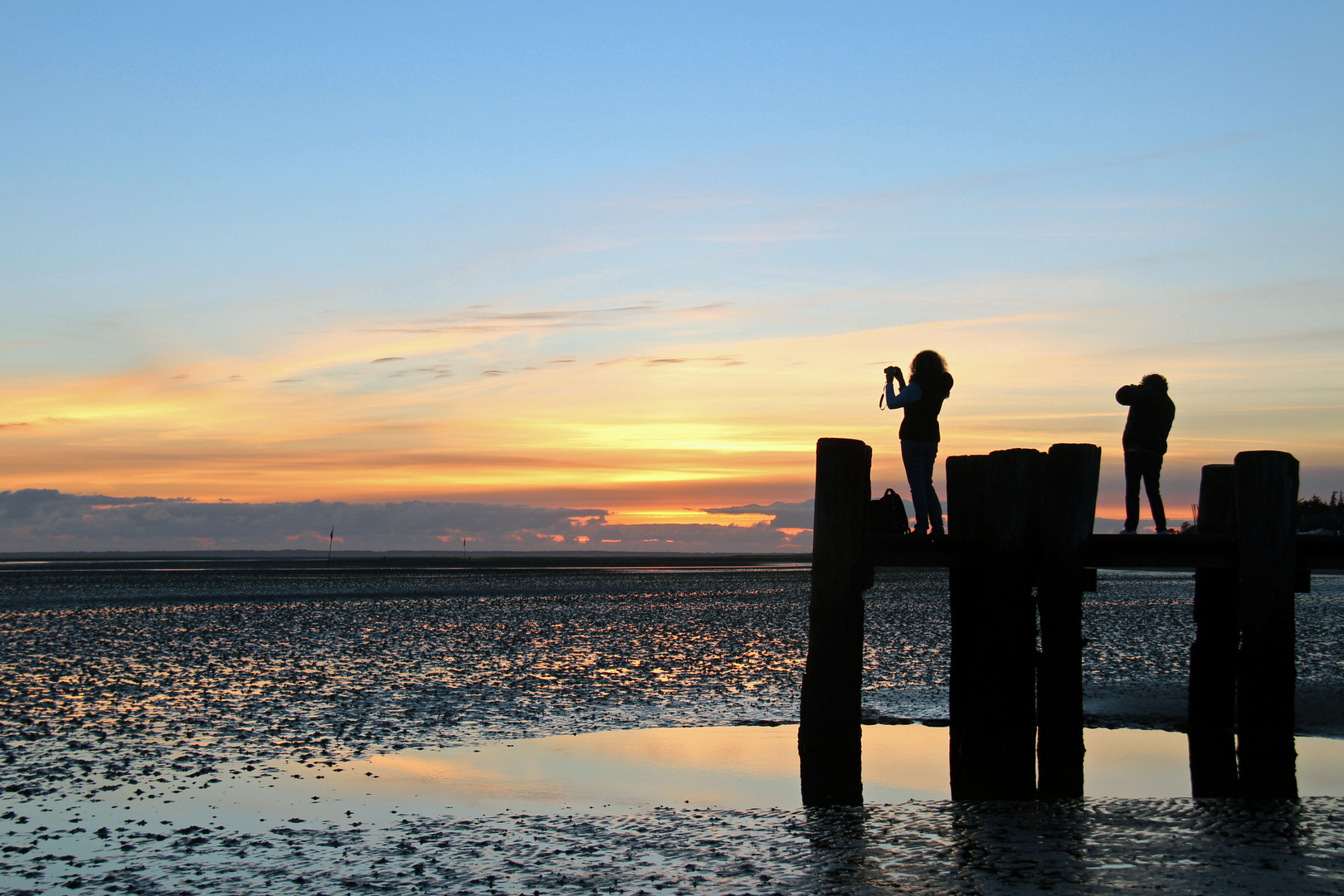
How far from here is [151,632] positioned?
22203mm

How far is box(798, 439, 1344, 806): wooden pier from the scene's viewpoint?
30.6ft

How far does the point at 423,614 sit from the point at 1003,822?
70.5 ft

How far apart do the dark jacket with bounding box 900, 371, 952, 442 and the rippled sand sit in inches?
133

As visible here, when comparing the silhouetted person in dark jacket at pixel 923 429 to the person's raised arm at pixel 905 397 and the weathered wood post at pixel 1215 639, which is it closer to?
the person's raised arm at pixel 905 397

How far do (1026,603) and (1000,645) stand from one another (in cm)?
42

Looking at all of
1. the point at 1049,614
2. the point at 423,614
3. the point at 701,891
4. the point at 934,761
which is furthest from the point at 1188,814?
the point at 423,614

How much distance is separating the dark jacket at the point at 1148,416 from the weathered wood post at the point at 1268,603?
1.72 metres

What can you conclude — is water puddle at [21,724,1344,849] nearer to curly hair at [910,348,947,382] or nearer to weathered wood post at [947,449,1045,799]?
weathered wood post at [947,449,1045,799]

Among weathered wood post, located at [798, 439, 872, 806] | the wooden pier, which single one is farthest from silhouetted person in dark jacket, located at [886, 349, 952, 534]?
weathered wood post, located at [798, 439, 872, 806]

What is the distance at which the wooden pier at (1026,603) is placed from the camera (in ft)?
30.6

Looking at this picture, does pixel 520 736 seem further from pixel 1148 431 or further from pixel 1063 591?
pixel 1148 431

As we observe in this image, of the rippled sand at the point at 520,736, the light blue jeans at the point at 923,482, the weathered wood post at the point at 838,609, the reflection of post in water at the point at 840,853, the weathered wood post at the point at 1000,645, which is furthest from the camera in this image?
the light blue jeans at the point at 923,482

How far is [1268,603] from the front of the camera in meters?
9.49

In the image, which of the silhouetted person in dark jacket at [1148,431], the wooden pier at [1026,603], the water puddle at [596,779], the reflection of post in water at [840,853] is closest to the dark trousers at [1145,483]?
the silhouetted person in dark jacket at [1148,431]
